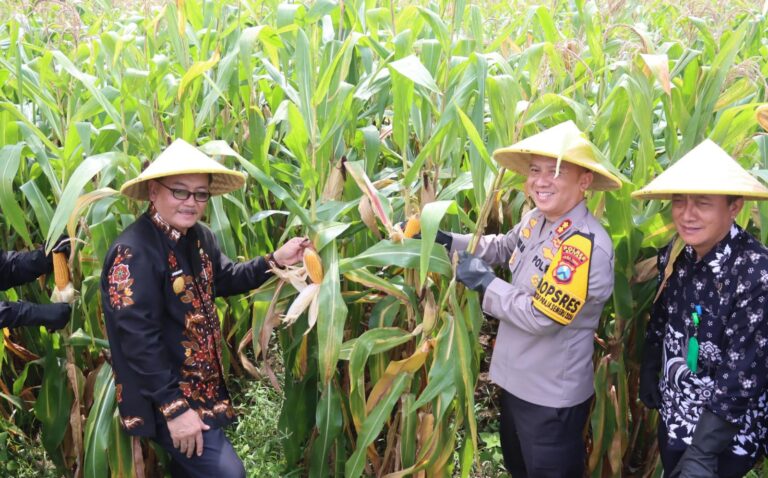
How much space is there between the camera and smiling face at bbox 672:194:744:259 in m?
2.18

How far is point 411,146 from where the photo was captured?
3279 millimetres

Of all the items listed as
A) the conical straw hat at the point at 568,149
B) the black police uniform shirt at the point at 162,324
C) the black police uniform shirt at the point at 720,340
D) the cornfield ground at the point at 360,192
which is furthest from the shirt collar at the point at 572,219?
the black police uniform shirt at the point at 162,324

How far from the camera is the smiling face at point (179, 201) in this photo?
2398 mm

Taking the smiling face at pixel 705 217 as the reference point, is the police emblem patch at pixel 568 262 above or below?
below

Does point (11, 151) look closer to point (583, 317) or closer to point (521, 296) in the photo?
point (521, 296)

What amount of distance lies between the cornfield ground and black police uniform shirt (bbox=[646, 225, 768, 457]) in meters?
0.26

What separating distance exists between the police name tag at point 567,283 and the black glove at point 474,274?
0.59 feet

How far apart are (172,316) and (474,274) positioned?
102 centimetres

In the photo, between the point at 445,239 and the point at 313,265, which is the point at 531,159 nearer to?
the point at 445,239

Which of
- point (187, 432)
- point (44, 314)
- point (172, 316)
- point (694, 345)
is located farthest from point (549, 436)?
point (44, 314)

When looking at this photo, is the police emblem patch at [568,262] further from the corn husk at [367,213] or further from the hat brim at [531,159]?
the corn husk at [367,213]

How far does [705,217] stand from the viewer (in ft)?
7.16

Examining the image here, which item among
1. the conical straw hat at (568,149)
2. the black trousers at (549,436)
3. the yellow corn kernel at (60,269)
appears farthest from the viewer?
the yellow corn kernel at (60,269)

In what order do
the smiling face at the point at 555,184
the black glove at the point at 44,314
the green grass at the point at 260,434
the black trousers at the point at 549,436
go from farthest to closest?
the green grass at the point at 260,434, the black glove at the point at 44,314, the black trousers at the point at 549,436, the smiling face at the point at 555,184
